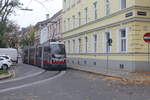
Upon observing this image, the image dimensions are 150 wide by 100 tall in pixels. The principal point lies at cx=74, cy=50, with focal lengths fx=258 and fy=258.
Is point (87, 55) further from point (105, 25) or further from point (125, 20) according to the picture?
point (125, 20)

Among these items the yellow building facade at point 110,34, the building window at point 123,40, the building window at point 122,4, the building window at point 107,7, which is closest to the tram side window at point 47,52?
the yellow building facade at point 110,34

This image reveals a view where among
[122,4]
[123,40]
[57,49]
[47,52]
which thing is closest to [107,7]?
[122,4]

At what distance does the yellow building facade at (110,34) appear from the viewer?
2162 cm

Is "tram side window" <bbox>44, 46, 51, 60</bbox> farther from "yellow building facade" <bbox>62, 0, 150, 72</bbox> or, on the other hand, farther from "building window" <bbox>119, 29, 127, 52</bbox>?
"building window" <bbox>119, 29, 127, 52</bbox>

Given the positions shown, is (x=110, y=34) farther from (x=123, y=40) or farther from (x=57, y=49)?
(x=57, y=49)

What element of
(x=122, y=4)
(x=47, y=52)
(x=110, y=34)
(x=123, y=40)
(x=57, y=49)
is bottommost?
(x=47, y=52)

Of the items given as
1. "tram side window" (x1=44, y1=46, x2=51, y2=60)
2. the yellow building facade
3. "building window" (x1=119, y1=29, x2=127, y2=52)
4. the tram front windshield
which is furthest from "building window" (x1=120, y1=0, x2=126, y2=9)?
"tram side window" (x1=44, y1=46, x2=51, y2=60)

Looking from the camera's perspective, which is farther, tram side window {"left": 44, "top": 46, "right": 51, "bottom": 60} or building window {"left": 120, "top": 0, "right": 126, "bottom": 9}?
tram side window {"left": 44, "top": 46, "right": 51, "bottom": 60}

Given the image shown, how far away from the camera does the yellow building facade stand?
21.6 meters

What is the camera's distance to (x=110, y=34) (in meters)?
25.8

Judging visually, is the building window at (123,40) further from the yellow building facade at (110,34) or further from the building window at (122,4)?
the building window at (122,4)

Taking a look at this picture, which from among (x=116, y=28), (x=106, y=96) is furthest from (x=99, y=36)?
(x=106, y=96)

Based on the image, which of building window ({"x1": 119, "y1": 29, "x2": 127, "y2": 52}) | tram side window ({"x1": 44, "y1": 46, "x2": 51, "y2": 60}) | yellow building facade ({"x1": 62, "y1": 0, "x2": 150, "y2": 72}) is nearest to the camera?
yellow building facade ({"x1": 62, "y1": 0, "x2": 150, "y2": 72})

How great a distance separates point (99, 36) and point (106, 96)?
1872 cm
